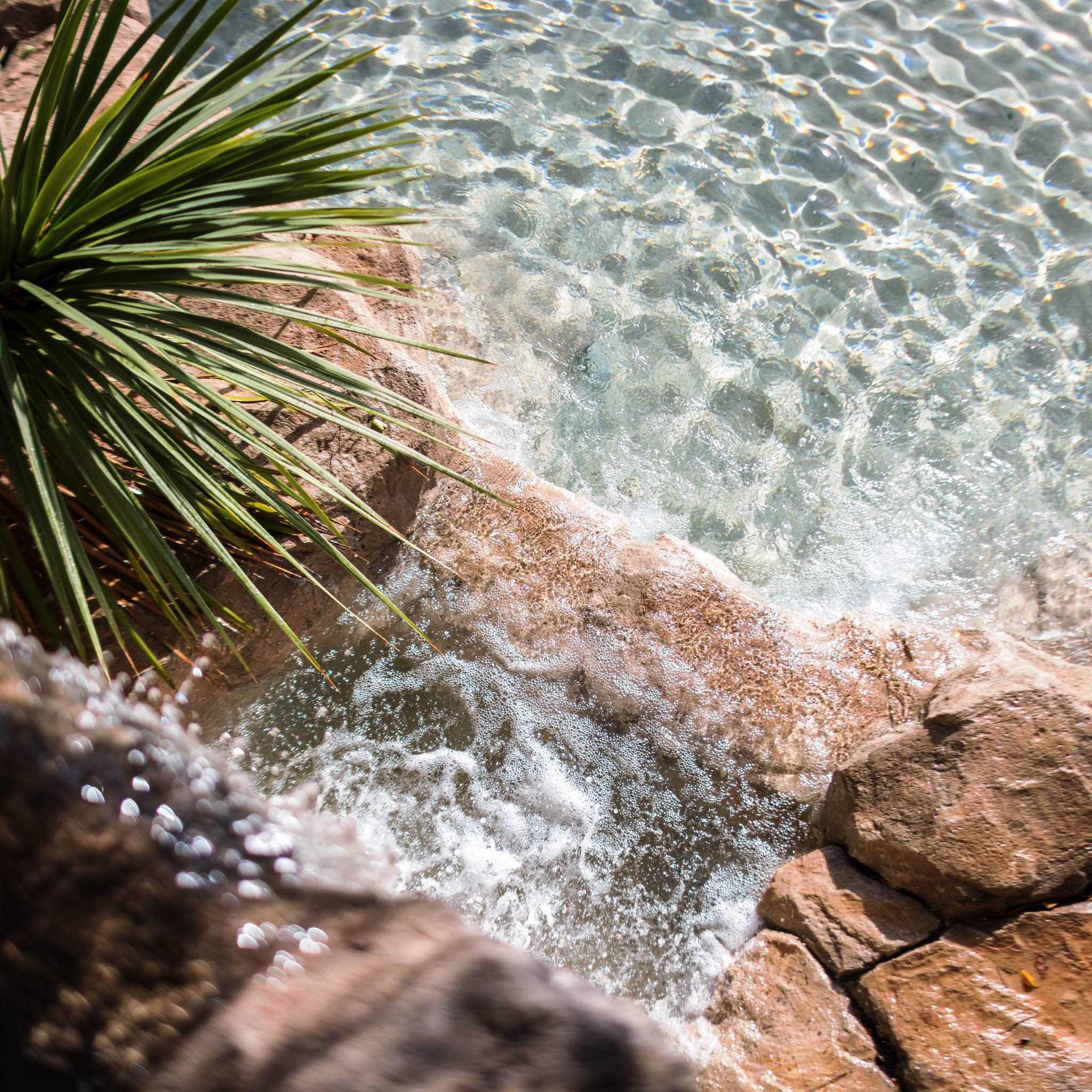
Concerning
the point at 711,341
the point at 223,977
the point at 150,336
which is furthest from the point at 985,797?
the point at 711,341

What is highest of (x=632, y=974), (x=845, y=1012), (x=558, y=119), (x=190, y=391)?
(x=558, y=119)

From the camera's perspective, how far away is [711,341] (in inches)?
178

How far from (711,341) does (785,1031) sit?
3469mm

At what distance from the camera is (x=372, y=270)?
144 inches

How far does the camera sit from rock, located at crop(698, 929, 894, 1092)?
2047 mm

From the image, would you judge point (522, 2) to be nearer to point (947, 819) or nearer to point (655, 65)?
point (655, 65)

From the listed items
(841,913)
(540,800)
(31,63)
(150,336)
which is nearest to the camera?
(150,336)

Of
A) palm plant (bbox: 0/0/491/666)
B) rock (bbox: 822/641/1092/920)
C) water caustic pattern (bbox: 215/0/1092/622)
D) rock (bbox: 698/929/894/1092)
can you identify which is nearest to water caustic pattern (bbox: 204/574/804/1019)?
rock (bbox: 698/929/894/1092)

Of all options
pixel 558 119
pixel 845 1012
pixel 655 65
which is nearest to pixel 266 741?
pixel 845 1012

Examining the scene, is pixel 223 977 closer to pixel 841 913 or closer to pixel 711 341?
pixel 841 913

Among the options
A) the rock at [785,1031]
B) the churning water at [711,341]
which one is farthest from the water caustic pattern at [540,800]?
the rock at [785,1031]

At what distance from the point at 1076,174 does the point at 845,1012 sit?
211 inches

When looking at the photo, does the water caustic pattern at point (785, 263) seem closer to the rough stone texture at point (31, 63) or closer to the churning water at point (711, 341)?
the churning water at point (711, 341)

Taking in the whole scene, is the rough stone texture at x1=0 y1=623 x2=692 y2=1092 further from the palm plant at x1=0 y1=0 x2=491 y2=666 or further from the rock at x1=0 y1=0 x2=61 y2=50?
the rock at x1=0 y1=0 x2=61 y2=50
